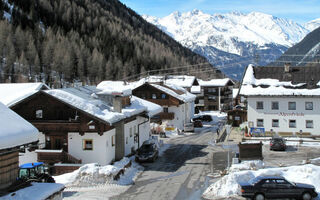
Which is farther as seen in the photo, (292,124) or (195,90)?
(195,90)

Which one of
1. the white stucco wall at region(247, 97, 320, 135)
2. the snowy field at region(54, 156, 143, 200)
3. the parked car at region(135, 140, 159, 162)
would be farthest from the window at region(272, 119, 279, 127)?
the snowy field at region(54, 156, 143, 200)

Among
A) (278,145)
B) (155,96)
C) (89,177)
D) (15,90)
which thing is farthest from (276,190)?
(155,96)

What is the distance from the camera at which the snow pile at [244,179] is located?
23.4 meters

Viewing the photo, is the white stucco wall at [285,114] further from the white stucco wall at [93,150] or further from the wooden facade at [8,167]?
the wooden facade at [8,167]

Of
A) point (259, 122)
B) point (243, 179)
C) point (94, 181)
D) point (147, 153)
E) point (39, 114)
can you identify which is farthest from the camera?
point (259, 122)

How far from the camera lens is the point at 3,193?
16.1 meters

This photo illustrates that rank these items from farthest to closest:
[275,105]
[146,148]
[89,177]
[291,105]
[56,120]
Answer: [275,105]
[291,105]
[146,148]
[56,120]
[89,177]

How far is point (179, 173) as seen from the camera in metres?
31.0

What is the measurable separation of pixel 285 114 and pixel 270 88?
405cm

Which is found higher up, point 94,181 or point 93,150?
point 93,150

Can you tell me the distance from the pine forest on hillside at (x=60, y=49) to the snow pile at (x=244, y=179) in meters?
91.9

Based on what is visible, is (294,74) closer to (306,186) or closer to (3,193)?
(306,186)

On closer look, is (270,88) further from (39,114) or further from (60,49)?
(60,49)

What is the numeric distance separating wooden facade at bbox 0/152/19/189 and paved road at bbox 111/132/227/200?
8.15 meters
